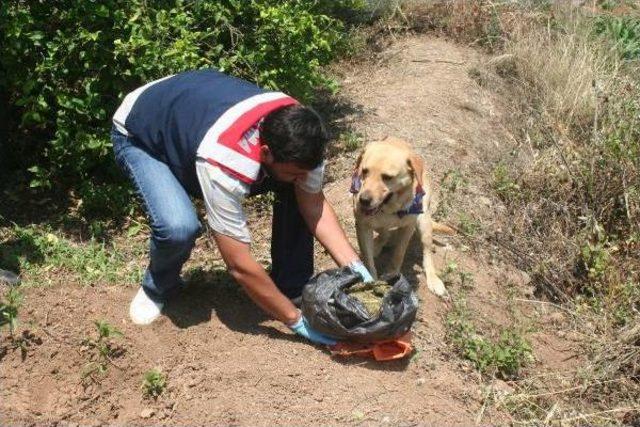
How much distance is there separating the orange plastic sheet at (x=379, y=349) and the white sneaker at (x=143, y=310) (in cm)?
101

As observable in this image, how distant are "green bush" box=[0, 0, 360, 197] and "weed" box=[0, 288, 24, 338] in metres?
1.22

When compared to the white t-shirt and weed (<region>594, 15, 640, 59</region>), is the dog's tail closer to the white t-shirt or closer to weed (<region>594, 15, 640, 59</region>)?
the white t-shirt

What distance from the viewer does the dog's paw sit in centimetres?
457

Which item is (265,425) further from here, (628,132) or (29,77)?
(628,132)

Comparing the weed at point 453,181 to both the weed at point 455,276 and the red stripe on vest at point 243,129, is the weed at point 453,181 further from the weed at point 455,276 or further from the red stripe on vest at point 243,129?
the red stripe on vest at point 243,129

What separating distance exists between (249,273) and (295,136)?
0.70 metres

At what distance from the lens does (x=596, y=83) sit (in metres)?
6.87

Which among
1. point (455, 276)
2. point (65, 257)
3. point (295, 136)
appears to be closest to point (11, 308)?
point (65, 257)

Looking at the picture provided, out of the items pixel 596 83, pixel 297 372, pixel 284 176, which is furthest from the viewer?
pixel 596 83

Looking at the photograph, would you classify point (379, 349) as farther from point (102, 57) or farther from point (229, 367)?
point (102, 57)

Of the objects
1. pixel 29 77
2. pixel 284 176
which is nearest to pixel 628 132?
pixel 284 176

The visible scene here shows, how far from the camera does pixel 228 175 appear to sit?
315cm

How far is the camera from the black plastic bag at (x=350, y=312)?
11.2 ft

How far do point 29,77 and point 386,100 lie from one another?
3.59m
